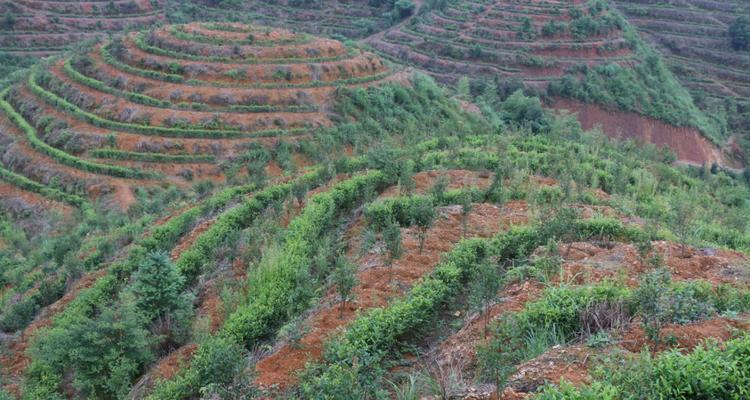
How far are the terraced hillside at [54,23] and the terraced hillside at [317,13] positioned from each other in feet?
27.9

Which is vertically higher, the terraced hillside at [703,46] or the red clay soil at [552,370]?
the red clay soil at [552,370]

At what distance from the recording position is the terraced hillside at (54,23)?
55.2 m

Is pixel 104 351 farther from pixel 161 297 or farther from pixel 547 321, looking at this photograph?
pixel 547 321

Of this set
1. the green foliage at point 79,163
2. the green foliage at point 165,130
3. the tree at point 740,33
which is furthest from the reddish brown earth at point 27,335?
the tree at point 740,33

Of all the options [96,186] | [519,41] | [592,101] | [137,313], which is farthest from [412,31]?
[137,313]

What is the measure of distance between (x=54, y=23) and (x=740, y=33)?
6918 centimetres

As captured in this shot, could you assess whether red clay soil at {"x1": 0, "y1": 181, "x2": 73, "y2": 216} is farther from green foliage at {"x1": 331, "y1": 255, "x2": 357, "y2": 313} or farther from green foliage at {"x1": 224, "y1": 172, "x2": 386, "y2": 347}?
green foliage at {"x1": 331, "y1": 255, "x2": 357, "y2": 313}

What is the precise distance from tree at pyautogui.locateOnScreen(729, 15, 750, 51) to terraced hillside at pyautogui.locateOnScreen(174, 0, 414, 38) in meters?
35.0

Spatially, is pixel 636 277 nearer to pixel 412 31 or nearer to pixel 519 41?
pixel 519 41

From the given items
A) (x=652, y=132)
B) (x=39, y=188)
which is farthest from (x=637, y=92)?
(x=39, y=188)

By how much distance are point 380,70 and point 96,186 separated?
2223 cm

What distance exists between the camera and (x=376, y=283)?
1180cm

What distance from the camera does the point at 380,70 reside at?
45500 mm

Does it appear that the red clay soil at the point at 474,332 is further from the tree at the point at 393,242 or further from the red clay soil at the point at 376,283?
the tree at the point at 393,242
